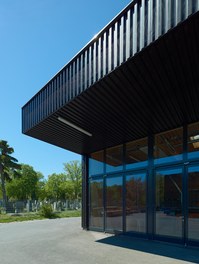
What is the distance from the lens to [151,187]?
10.4 meters

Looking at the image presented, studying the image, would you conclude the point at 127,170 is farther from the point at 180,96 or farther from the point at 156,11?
the point at 156,11

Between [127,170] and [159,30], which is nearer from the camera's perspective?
[159,30]

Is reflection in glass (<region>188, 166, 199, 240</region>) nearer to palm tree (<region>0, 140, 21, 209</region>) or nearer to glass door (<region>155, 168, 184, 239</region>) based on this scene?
glass door (<region>155, 168, 184, 239</region>)

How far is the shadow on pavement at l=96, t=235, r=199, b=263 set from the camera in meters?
7.61

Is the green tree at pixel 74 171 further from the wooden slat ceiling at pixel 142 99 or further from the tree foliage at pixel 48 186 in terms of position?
the wooden slat ceiling at pixel 142 99

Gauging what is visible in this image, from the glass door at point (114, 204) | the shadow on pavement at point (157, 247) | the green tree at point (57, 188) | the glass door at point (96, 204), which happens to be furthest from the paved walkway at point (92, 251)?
the green tree at point (57, 188)

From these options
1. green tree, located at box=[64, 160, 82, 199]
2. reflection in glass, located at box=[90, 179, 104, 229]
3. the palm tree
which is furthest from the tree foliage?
reflection in glass, located at box=[90, 179, 104, 229]

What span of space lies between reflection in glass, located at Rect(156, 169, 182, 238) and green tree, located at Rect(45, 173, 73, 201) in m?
54.8

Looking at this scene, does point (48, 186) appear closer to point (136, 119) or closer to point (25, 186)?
point (25, 186)

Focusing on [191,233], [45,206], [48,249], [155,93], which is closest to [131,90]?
[155,93]

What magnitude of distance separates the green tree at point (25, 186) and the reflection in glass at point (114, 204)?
181ft

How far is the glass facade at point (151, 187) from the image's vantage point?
9.12 meters

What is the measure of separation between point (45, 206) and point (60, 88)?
1821 cm

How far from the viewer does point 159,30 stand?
483cm
